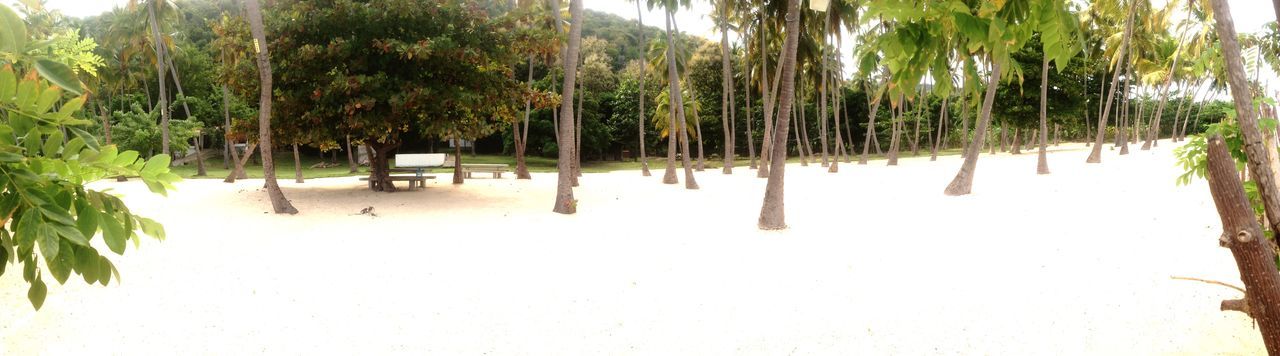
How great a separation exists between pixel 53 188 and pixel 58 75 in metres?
0.24

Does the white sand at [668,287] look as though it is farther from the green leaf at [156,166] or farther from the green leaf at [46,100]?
the green leaf at [46,100]

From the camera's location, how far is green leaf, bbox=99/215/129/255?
1.41 m

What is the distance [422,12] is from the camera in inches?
536

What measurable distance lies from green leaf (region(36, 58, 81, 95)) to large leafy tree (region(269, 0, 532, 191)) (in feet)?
36.0

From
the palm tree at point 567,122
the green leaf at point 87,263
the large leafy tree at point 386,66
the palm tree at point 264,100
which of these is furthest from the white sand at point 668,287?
the green leaf at point 87,263

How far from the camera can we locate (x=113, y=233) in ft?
4.72

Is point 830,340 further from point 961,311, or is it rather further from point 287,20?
point 287,20

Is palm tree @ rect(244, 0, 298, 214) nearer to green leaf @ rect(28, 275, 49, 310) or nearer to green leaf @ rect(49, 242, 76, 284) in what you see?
green leaf @ rect(28, 275, 49, 310)

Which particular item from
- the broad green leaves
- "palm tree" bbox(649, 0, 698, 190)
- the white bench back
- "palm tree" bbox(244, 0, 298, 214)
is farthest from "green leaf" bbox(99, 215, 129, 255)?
the white bench back

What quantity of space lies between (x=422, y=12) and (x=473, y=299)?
350 inches

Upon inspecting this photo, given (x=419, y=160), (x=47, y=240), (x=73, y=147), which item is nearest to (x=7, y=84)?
(x=73, y=147)

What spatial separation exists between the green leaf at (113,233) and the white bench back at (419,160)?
1873 centimetres

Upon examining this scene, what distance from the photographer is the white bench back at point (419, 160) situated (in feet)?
65.3

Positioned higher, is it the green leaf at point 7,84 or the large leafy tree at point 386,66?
the large leafy tree at point 386,66
